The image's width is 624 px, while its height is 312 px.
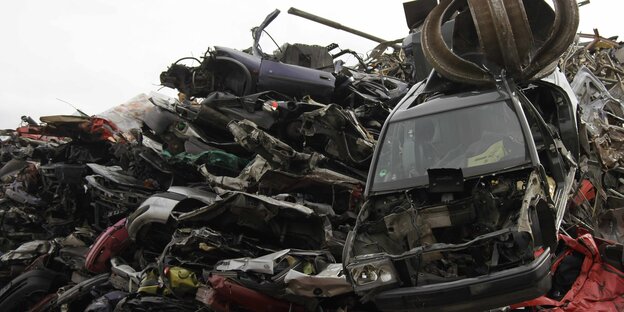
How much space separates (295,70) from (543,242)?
6.20 meters

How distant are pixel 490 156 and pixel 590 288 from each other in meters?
1.81

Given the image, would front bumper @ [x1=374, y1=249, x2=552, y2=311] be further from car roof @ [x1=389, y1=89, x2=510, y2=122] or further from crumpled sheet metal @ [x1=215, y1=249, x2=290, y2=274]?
car roof @ [x1=389, y1=89, x2=510, y2=122]

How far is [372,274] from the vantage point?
4211 mm

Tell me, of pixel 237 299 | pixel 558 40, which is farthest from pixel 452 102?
pixel 237 299

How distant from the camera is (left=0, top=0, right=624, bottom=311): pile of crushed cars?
453 cm

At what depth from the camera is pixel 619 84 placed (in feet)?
42.2

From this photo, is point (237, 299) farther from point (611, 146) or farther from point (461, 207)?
point (611, 146)

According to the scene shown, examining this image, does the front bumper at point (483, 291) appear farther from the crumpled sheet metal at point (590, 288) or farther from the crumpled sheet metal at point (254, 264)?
the crumpled sheet metal at point (254, 264)

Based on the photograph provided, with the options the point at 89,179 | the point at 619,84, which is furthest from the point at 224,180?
the point at 619,84

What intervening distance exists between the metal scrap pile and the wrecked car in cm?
77

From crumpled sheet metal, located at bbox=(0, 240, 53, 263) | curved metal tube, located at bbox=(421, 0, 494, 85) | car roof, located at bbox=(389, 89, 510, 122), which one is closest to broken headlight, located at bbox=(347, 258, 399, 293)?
car roof, located at bbox=(389, 89, 510, 122)

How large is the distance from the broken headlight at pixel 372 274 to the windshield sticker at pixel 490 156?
54.8 inches

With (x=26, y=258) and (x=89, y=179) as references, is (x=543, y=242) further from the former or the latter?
(x=26, y=258)

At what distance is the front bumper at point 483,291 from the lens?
380 cm
